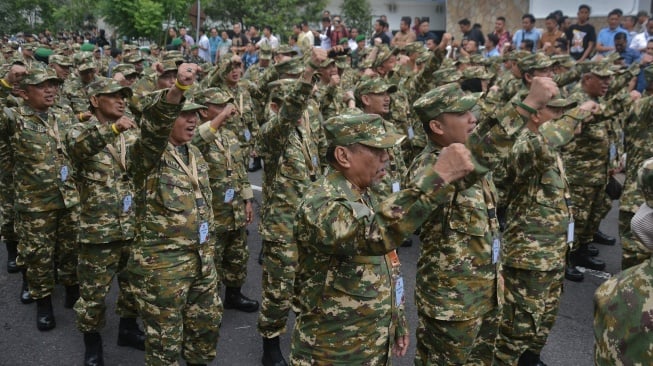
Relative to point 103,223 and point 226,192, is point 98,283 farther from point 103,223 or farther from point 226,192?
point 226,192

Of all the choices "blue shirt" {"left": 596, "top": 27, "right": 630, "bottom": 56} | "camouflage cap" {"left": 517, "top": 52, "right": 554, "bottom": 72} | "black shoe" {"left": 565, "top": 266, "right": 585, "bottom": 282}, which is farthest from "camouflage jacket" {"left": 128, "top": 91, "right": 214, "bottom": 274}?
"blue shirt" {"left": 596, "top": 27, "right": 630, "bottom": 56}

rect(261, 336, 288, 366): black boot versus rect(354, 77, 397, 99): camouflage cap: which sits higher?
rect(354, 77, 397, 99): camouflage cap

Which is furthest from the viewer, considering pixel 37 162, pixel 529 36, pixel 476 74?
pixel 529 36

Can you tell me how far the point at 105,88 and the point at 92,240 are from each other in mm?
1372

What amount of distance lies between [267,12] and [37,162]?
811 inches

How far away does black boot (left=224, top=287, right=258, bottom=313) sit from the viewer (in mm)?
5879

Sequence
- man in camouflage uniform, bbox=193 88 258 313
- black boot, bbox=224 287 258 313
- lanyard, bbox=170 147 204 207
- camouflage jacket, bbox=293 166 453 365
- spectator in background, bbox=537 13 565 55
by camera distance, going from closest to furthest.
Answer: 1. camouflage jacket, bbox=293 166 453 365
2. lanyard, bbox=170 147 204 207
3. man in camouflage uniform, bbox=193 88 258 313
4. black boot, bbox=224 287 258 313
5. spectator in background, bbox=537 13 565 55

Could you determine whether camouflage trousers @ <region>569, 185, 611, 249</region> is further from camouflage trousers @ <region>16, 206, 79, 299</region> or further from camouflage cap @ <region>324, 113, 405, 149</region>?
camouflage trousers @ <region>16, 206, 79, 299</region>

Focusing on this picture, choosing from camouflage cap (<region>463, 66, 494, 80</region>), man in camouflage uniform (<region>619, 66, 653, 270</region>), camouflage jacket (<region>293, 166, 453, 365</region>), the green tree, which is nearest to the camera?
camouflage jacket (<region>293, 166, 453, 365</region>)

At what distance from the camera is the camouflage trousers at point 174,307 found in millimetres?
3854

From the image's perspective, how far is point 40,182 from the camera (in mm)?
5680

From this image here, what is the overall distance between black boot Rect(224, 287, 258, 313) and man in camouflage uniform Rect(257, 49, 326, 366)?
98 centimetres

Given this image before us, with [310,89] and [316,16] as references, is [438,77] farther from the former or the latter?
[316,16]

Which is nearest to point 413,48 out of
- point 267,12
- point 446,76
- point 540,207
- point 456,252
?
point 446,76
